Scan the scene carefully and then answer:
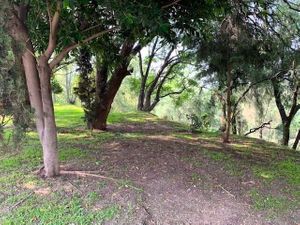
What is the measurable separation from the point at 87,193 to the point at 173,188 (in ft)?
3.63

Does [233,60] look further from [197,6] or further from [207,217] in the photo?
[207,217]

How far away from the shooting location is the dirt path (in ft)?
12.0

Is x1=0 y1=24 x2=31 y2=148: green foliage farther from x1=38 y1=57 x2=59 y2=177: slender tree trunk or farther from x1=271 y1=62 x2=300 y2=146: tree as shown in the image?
x1=271 y1=62 x2=300 y2=146: tree

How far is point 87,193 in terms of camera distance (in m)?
4.00

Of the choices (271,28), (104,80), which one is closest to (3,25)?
(104,80)

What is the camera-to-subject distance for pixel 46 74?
14.0 feet

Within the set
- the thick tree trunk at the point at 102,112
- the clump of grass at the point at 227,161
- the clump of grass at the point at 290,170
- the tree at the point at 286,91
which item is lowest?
the clump of grass at the point at 290,170

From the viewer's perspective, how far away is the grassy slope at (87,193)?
3580mm

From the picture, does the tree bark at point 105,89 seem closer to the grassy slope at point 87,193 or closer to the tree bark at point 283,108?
the grassy slope at point 87,193

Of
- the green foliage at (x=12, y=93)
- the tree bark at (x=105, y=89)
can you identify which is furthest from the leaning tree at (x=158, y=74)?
the green foliage at (x=12, y=93)

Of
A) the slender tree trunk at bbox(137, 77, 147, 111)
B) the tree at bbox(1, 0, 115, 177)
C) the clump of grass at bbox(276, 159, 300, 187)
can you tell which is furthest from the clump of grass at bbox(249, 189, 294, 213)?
the slender tree trunk at bbox(137, 77, 147, 111)

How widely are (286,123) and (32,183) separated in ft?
27.4

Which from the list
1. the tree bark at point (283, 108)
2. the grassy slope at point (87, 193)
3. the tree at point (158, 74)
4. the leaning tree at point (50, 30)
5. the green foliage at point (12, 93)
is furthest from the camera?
the tree at point (158, 74)

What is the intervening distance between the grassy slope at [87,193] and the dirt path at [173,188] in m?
0.15
